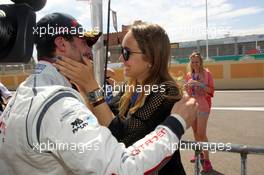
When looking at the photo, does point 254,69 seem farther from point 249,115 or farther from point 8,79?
point 8,79

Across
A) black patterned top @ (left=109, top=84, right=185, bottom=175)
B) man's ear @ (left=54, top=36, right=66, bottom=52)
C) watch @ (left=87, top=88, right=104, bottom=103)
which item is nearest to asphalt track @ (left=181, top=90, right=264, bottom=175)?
black patterned top @ (left=109, top=84, right=185, bottom=175)

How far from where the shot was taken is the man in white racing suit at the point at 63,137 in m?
1.18

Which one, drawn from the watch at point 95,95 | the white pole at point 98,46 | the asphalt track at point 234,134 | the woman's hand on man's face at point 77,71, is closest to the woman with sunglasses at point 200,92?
the asphalt track at point 234,134

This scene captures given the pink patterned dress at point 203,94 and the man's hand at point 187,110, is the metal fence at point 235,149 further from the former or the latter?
the pink patterned dress at point 203,94

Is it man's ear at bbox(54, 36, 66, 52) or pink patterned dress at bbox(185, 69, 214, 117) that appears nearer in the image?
man's ear at bbox(54, 36, 66, 52)

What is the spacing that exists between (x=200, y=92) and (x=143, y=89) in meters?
3.34

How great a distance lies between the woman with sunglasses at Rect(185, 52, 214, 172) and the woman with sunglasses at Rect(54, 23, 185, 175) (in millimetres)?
2808

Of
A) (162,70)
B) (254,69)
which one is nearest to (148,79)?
(162,70)

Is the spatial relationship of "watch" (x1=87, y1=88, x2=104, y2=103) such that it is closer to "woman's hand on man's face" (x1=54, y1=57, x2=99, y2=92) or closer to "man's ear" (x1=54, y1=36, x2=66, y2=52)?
"woman's hand on man's face" (x1=54, y1=57, x2=99, y2=92)

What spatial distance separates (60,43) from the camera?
1.63m

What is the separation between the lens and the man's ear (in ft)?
5.30

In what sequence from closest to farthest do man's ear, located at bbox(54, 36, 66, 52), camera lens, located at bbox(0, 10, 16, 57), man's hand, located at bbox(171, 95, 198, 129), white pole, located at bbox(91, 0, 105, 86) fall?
camera lens, located at bbox(0, 10, 16, 57)
man's hand, located at bbox(171, 95, 198, 129)
man's ear, located at bbox(54, 36, 66, 52)
white pole, located at bbox(91, 0, 105, 86)

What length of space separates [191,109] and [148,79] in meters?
0.59

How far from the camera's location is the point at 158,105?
6.03 ft
